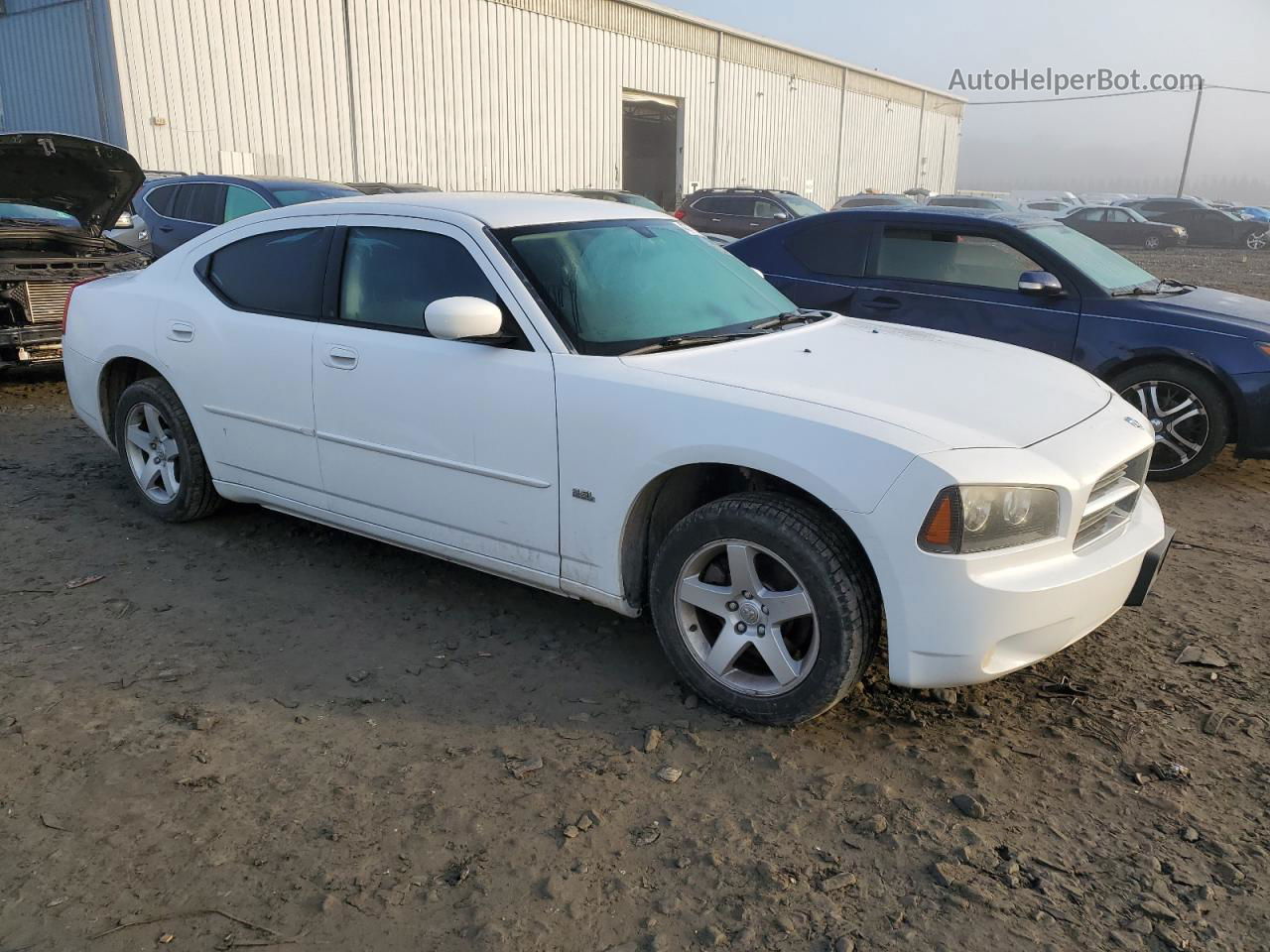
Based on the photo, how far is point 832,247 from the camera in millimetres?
6852

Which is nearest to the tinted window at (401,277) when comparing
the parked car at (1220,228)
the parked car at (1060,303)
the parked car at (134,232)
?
the parked car at (1060,303)

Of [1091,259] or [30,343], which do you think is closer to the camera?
[1091,259]

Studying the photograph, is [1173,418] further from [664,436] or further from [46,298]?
[46,298]

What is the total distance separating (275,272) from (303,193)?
730cm

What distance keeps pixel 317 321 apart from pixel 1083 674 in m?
3.18

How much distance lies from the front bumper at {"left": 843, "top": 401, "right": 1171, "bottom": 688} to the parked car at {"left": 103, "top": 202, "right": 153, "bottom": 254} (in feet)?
37.9

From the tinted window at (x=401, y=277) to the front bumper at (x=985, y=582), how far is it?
5.46 ft

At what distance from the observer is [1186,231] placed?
1204 inches

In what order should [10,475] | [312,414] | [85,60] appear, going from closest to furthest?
[312,414], [10,475], [85,60]

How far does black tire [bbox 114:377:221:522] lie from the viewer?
4.62 meters

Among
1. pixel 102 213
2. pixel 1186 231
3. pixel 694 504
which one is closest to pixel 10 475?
pixel 102 213

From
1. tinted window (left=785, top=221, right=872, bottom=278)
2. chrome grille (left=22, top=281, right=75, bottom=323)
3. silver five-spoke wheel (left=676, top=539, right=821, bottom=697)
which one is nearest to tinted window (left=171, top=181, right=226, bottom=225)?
chrome grille (left=22, top=281, right=75, bottom=323)

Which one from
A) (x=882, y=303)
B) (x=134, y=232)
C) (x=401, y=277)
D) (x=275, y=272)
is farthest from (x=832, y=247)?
(x=134, y=232)

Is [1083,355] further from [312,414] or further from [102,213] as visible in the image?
[102,213]
